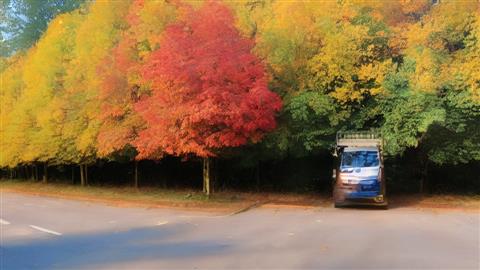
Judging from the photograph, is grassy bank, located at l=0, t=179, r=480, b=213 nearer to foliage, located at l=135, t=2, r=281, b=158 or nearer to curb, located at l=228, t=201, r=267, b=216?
curb, located at l=228, t=201, r=267, b=216

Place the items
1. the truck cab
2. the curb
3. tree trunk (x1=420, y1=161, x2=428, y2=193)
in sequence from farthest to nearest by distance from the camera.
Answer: tree trunk (x1=420, y1=161, x2=428, y2=193) → the truck cab → the curb

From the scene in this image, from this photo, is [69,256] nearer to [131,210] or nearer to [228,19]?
[131,210]

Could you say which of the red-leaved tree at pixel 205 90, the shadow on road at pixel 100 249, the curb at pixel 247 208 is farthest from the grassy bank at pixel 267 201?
the shadow on road at pixel 100 249

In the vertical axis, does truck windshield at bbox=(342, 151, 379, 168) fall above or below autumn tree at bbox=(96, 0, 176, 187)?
below

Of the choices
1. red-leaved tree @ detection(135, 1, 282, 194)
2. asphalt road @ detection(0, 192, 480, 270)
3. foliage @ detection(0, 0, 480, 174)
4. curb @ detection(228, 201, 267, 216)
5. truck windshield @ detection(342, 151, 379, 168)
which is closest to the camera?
asphalt road @ detection(0, 192, 480, 270)

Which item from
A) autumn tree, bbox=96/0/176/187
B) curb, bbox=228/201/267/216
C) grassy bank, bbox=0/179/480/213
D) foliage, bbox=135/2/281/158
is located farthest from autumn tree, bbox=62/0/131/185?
curb, bbox=228/201/267/216

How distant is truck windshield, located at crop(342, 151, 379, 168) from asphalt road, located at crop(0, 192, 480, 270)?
1.84 metres

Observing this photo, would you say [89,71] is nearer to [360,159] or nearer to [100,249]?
[360,159]

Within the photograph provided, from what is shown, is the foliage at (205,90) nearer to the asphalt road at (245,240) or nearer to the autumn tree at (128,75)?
the autumn tree at (128,75)

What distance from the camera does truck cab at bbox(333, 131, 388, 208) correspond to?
1819 cm

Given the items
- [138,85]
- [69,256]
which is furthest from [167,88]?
[69,256]

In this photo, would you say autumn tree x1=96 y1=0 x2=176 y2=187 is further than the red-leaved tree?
Yes

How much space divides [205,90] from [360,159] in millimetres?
6456

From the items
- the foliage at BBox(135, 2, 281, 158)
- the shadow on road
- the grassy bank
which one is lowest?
the grassy bank
